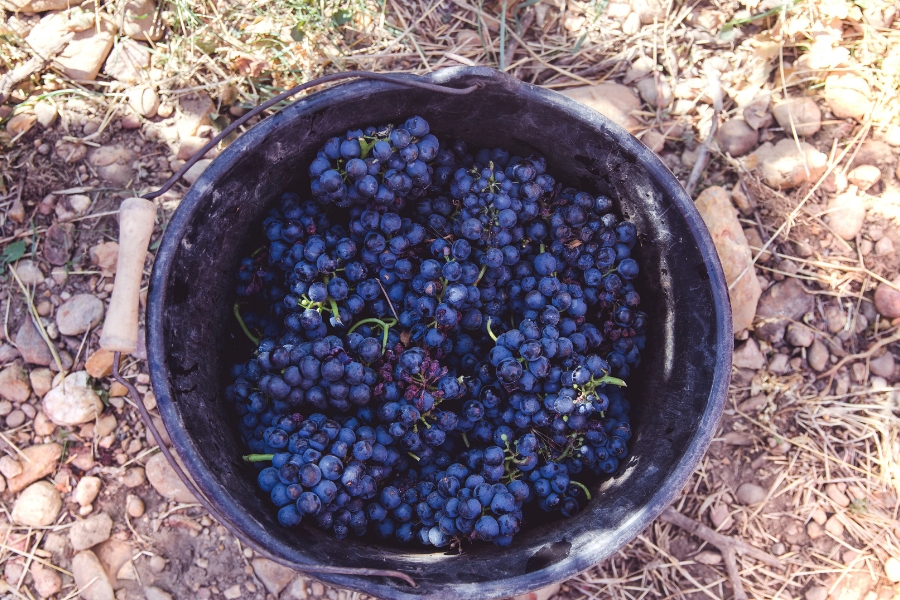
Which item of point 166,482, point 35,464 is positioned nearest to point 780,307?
point 166,482

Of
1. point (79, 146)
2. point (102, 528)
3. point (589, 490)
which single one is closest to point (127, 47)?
point (79, 146)

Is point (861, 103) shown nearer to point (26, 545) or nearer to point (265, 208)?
point (265, 208)

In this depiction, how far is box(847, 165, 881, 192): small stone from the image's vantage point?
101 inches

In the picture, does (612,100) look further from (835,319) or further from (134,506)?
(134,506)

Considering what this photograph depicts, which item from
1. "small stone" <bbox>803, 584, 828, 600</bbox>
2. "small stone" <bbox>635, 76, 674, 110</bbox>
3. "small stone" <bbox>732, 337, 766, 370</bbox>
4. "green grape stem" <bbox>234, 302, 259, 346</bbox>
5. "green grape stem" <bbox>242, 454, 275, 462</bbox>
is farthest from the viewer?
"small stone" <bbox>635, 76, 674, 110</bbox>

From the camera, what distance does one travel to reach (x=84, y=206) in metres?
2.51

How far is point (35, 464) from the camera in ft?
7.80

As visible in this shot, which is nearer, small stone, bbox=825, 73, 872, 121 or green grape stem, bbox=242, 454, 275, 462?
green grape stem, bbox=242, 454, 275, 462

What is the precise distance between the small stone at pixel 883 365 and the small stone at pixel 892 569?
67 centimetres

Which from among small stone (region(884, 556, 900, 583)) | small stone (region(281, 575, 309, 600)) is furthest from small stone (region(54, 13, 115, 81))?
small stone (region(884, 556, 900, 583))

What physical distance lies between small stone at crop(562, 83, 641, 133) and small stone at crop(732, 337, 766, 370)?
95 centimetres

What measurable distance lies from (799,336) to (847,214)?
1.67 feet

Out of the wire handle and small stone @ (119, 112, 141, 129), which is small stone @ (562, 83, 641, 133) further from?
small stone @ (119, 112, 141, 129)

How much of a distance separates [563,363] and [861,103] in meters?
1.72
